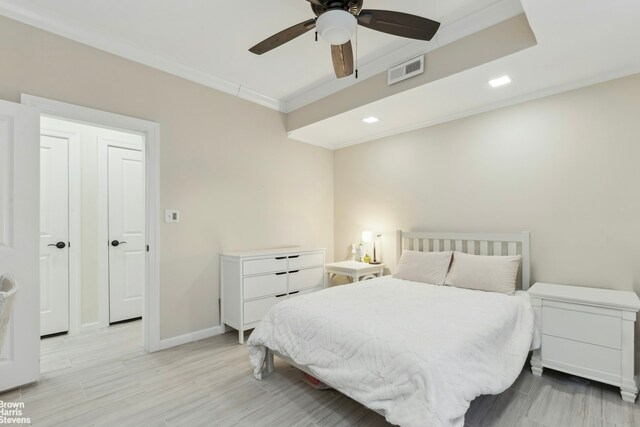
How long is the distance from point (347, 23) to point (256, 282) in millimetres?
2377

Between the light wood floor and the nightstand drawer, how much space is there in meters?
0.14

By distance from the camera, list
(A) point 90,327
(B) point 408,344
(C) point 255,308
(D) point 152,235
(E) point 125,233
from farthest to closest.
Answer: (E) point 125,233, (A) point 90,327, (C) point 255,308, (D) point 152,235, (B) point 408,344

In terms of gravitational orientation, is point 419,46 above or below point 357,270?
above

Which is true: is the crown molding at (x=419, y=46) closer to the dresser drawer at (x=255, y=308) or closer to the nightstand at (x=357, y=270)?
the nightstand at (x=357, y=270)

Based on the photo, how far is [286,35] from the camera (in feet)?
6.26

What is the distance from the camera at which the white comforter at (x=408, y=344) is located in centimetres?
140

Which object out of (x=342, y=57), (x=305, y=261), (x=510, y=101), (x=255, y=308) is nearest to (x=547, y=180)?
(x=510, y=101)

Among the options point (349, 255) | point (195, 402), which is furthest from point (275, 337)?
point (349, 255)

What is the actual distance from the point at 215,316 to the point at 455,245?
2.64 meters

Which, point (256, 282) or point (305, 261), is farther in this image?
point (305, 261)

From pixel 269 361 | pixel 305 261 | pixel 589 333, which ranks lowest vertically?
pixel 269 361

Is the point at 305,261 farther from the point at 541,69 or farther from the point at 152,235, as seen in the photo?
the point at 541,69

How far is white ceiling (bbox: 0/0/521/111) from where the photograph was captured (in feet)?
7.02

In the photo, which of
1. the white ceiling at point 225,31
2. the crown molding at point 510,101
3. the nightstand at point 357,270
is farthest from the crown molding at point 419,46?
the nightstand at point 357,270
